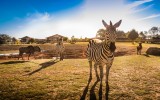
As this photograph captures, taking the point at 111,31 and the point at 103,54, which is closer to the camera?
the point at 111,31

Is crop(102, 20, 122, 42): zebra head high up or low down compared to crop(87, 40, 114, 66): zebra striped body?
up

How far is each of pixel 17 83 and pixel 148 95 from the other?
7.06m

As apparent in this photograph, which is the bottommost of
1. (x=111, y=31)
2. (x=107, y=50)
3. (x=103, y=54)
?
(x=103, y=54)

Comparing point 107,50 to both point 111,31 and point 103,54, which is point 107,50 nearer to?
point 103,54

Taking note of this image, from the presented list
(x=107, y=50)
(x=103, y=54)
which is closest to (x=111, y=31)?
(x=107, y=50)

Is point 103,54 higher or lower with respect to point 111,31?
lower

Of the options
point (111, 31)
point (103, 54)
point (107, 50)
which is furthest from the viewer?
point (103, 54)

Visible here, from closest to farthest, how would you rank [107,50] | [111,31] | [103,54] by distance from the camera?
[111,31] → [107,50] → [103,54]

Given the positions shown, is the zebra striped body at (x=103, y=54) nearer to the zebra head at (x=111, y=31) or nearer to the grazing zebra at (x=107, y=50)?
the grazing zebra at (x=107, y=50)

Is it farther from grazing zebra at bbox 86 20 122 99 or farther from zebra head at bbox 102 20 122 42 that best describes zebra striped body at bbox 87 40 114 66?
zebra head at bbox 102 20 122 42

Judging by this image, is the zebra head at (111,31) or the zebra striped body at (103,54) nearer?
the zebra head at (111,31)

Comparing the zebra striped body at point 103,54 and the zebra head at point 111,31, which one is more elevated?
the zebra head at point 111,31

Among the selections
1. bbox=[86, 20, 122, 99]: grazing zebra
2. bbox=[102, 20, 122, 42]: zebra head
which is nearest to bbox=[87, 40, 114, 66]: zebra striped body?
bbox=[86, 20, 122, 99]: grazing zebra

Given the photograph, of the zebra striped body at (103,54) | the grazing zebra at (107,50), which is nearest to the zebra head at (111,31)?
the grazing zebra at (107,50)
